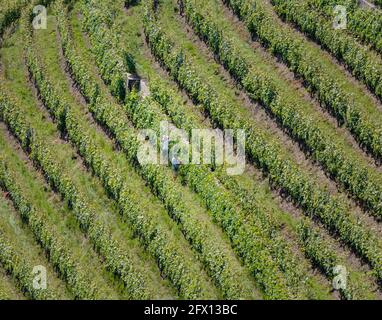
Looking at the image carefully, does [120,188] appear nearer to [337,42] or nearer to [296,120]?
[296,120]

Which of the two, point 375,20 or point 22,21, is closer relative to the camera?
point 375,20

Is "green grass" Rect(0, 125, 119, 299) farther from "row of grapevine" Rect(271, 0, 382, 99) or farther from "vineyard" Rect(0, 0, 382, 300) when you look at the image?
"row of grapevine" Rect(271, 0, 382, 99)

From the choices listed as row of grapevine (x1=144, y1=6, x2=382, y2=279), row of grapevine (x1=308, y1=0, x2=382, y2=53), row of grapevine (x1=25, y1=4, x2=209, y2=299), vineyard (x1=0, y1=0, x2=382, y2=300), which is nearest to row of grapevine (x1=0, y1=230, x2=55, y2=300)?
vineyard (x1=0, y1=0, x2=382, y2=300)

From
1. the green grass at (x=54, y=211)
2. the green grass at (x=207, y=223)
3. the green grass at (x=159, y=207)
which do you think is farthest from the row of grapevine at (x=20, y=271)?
the green grass at (x=207, y=223)

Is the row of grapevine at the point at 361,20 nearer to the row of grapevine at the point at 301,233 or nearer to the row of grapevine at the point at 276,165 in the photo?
the row of grapevine at the point at 276,165

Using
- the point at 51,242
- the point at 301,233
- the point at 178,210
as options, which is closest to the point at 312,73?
the point at 301,233

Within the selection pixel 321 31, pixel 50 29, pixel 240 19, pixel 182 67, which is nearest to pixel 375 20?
pixel 321 31

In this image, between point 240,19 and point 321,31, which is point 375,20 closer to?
point 321,31
